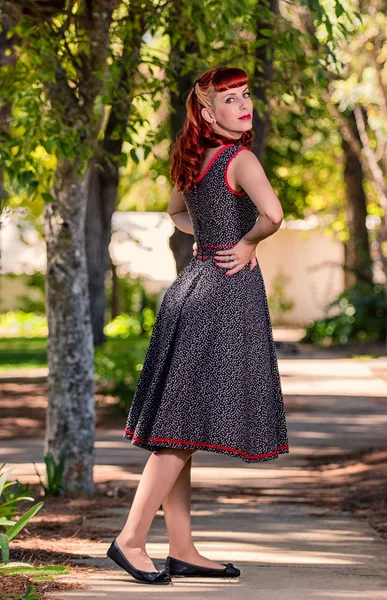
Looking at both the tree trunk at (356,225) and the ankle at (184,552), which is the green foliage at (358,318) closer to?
the tree trunk at (356,225)

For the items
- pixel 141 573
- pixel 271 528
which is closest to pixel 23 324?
pixel 271 528

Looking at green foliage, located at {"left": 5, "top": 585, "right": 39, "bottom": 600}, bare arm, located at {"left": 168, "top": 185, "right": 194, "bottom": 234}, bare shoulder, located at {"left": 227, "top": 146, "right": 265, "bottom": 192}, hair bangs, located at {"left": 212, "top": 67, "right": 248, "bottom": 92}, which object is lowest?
green foliage, located at {"left": 5, "top": 585, "right": 39, "bottom": 600}

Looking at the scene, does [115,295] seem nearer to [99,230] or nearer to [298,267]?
[298,267]

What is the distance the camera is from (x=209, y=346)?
4.58 m

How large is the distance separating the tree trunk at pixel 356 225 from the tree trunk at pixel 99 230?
8.79 meters

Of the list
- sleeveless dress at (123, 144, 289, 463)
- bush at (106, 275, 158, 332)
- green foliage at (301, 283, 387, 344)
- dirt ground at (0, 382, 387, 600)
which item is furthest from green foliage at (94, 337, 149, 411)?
bush at (106, 275, 158, 332)

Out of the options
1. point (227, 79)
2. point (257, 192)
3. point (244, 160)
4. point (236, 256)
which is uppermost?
point (227, 79)

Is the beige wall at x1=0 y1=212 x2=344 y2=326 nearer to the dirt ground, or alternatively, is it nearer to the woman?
the dirt ground

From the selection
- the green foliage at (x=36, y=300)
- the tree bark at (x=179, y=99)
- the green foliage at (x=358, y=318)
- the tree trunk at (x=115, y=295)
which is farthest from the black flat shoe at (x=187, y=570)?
the green foliage at (x=36, y=300)

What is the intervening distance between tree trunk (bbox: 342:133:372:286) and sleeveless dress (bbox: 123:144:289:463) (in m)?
20.1

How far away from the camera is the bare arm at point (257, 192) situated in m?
4.45

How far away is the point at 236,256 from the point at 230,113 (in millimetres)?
562

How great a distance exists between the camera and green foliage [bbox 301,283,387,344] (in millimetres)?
23406

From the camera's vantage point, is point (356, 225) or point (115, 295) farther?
point (115, 295)
